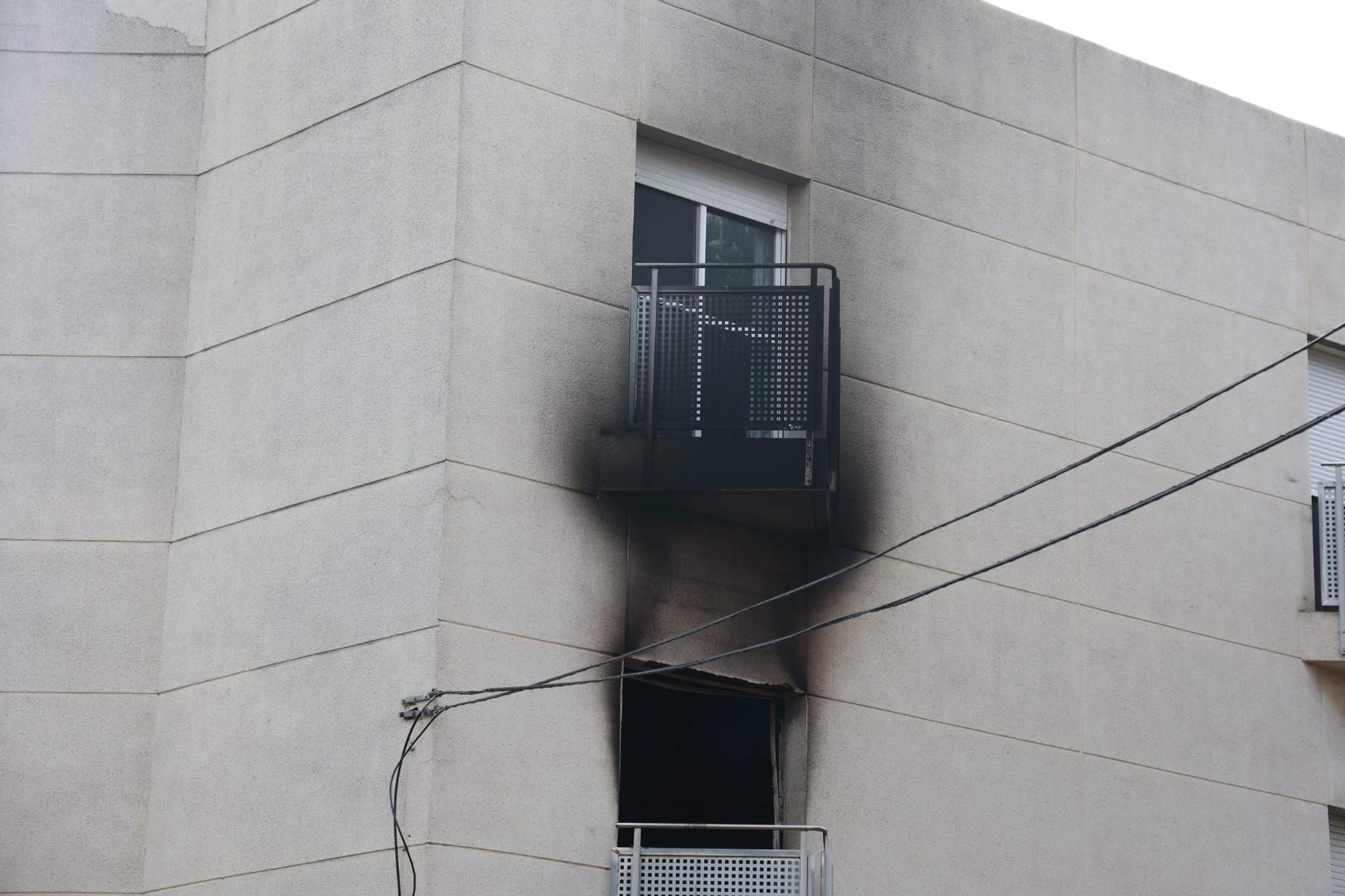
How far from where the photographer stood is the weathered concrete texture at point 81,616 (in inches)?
606

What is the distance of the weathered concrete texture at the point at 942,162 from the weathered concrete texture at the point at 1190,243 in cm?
37

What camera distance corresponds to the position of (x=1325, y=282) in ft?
64.0

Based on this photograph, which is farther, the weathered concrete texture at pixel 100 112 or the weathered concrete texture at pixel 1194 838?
the weathered concrete texture at pixel 100 112

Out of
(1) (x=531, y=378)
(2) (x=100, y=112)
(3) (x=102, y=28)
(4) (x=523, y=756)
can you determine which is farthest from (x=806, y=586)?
(3) (x=102, y=28)

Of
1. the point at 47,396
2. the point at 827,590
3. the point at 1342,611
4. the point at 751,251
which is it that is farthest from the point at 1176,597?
the point at 47,396

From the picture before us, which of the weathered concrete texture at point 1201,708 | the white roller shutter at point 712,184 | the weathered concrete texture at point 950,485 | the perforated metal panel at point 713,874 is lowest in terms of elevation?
the perforated metal panel at point 713,874

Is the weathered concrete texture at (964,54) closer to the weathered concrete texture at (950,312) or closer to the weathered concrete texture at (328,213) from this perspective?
the weathered concrete texture at (950,312)

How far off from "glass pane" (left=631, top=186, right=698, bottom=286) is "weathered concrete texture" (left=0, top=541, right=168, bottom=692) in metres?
4.50

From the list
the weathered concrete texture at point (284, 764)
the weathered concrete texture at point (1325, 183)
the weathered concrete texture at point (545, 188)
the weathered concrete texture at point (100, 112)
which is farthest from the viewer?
the weathered concrete texture at point (1325, 183)

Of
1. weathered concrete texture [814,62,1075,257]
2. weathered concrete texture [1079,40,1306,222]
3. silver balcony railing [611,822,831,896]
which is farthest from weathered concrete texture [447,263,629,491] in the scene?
weathered concrete texture [1079,40,1306,222]

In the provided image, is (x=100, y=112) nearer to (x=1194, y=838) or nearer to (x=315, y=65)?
(x=315, y=65)

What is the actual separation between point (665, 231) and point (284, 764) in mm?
5144

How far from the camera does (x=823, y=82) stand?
54.7 feet

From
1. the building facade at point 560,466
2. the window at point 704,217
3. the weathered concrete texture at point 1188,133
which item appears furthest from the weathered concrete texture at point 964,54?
the window at point 704,217
